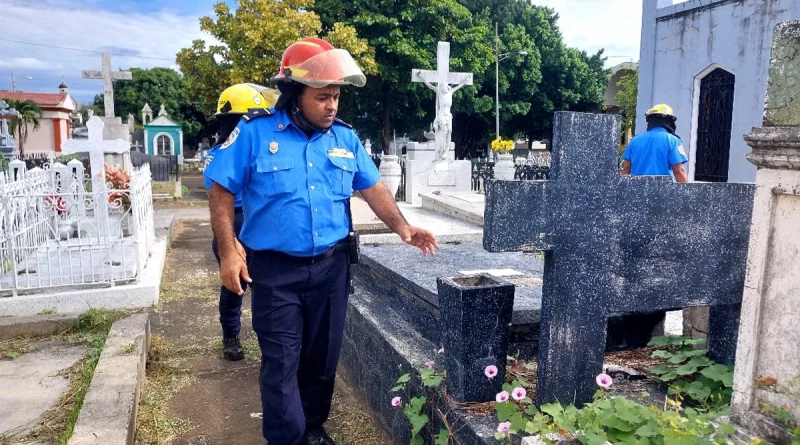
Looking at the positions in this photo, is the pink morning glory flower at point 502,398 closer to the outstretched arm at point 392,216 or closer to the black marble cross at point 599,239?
the black marble cross at point 599,239

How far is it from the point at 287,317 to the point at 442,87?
1242cm

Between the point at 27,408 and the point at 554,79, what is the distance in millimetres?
28446

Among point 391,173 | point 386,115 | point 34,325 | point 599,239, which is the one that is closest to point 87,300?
point 34,325

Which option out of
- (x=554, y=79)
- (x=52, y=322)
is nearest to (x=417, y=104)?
(x=554, y=79)

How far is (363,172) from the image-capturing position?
8.70 feet

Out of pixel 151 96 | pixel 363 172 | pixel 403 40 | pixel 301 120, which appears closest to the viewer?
pixel 301 120

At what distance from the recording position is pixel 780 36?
1.54 meters

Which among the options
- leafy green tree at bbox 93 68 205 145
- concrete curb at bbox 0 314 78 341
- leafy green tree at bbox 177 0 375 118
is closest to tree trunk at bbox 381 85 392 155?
leafy green tree at bbox 177 0 375 118

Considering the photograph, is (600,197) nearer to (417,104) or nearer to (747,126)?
(747,126)

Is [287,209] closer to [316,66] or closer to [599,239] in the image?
[316,66]

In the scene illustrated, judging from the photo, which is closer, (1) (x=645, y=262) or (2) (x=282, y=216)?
(1) (x=645, y=262)

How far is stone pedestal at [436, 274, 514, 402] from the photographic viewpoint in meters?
2.09

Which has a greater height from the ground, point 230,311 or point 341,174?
point 341,174

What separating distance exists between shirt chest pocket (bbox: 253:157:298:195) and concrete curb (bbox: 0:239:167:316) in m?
3.10
